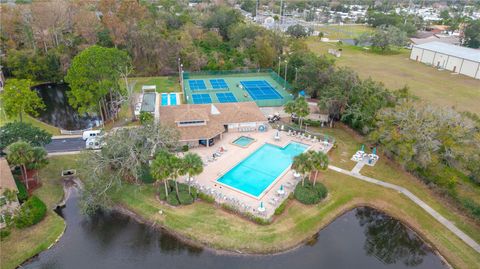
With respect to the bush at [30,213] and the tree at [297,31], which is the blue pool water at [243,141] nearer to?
the bush at [30,213]

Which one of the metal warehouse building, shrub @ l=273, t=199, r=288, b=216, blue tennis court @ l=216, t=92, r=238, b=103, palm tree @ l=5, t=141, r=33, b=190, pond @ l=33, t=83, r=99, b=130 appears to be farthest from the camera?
the metal warehouse building

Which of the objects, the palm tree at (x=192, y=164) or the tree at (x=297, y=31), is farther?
the tree at (x=297, y=31)

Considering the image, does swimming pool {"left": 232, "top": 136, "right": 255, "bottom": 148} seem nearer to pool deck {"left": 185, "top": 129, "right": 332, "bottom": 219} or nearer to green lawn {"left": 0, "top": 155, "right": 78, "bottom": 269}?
pool deck {"left": 185, "top": 129, "right": 332, "bottom": 219}

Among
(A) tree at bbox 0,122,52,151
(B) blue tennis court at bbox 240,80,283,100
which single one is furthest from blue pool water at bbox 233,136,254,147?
(A) tree at bbox 0,122,52,151

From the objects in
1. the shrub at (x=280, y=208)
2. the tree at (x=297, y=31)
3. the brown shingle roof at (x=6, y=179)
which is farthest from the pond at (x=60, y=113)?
the tree at (x=297, y=31)

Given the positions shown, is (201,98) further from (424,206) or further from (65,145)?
(424,206)

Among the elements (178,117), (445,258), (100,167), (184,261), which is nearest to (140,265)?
(184,261)

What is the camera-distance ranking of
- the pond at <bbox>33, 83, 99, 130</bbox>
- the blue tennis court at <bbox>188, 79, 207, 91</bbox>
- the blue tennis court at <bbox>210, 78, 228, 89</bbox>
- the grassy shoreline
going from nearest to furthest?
the grassy shoreline, the pond at <bbox>33, 83, 99, 130</bbox>, the blue tennis court at <bbox>188, 79, 207, 91</bbox>, the blue tennis court at <bbox>210, 78, 228, 89</bbox>
